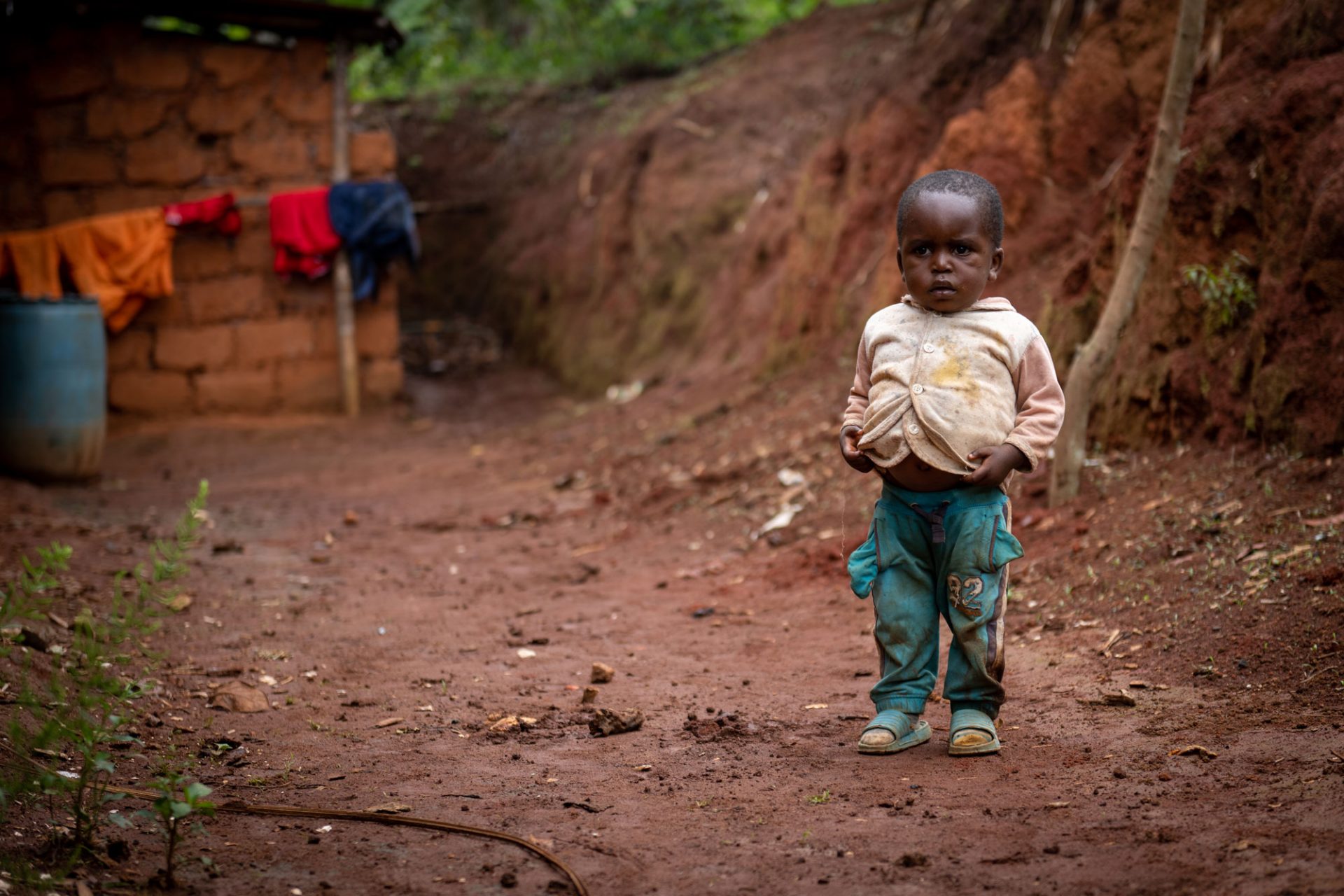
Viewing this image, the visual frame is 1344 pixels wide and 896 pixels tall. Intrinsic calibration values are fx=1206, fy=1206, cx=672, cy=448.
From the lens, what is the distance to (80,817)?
7.73ft

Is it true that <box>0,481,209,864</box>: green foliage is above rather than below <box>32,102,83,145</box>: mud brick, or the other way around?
below

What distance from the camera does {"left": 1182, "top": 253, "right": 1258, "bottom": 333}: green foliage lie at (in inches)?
193

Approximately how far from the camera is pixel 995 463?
290 centimetres

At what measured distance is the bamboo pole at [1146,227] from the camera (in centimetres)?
463

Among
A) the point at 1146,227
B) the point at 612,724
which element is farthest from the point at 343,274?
the point at 612,724

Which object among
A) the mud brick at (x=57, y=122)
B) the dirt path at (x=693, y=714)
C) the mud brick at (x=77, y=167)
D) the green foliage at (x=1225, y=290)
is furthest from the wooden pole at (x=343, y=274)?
the green foliage at (x=1225, y=290)

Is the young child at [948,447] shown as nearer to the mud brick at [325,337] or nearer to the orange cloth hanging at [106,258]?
the orange cloth hanging at [106,258]

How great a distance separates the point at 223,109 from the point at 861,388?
9.38 meters

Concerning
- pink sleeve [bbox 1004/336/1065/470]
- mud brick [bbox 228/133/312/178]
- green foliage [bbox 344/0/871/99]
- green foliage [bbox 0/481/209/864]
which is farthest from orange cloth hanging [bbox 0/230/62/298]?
pink sleeve [bbox 1004/336/1065/470]

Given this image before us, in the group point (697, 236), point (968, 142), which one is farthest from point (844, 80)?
point (968, 142)

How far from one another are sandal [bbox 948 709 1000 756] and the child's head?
1.05 meters

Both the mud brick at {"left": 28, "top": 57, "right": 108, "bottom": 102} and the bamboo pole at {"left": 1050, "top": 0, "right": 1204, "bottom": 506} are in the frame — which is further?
the mud brick at {"left": 28, "top": 57, "right": 108, "bottom": 102}

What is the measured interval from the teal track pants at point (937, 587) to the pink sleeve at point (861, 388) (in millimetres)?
205

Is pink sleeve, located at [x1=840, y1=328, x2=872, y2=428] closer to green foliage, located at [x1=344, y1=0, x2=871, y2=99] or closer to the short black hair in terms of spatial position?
the short black hair
